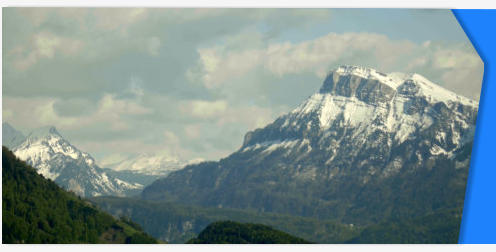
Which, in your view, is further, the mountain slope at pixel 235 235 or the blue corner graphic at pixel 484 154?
the mountain slope at pixel 235 235

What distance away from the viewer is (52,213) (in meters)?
119

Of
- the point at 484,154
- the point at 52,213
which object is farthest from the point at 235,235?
the point at 484,154

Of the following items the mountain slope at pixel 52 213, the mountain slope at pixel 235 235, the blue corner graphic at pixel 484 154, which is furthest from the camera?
the mountain slope at pixel 235 235

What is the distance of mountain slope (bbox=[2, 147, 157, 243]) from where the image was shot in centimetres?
10519

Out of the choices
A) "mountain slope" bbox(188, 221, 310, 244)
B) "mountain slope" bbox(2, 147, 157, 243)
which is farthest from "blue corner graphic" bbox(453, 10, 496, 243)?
"mountain slope" bbox(188, 221, 310, 244)

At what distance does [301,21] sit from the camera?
98750 millimetres

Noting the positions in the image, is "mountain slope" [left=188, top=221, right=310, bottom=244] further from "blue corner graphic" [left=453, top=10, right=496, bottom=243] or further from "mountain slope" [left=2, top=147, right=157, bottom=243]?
"blue corner graphic" [left=453, top=10, right=496, bottom=243]

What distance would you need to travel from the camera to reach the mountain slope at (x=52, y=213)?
10519cm

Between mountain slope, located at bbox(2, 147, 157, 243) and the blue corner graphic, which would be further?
mountain slope, located at bbox(2, 147, 157, 243)

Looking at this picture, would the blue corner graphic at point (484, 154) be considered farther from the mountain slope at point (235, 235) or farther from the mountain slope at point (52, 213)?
the mountain slope at point (235, 235)

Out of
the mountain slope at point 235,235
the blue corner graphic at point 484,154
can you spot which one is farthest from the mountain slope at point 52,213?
the blue corner graphic at point 484,154

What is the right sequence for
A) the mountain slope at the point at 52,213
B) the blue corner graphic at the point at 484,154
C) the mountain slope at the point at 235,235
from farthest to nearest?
the mountain slope at the point at 235,235 < the mountain slope at the point at 52,213 < the blue corner graphic at the point at 484,154

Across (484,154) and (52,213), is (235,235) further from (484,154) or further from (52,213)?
(484,154)
